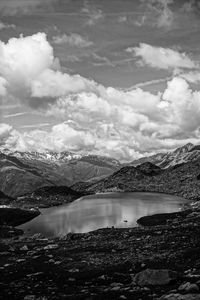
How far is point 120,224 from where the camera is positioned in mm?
111750

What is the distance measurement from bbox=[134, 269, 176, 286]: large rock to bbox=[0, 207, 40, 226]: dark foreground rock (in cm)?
11522

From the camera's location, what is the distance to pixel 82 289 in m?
34.4

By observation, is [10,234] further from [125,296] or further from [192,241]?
[125,296]

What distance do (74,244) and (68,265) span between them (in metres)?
20.7

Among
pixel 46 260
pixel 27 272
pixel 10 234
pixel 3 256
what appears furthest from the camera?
pixel 10 234

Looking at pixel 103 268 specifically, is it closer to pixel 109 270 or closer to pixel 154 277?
pixel 109 270

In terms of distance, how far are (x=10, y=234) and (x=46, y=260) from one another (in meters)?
54.5

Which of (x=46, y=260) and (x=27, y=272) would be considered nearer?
(x=27, y=272)

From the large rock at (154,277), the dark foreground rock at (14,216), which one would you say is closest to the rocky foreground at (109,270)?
the large rock at (154,277)

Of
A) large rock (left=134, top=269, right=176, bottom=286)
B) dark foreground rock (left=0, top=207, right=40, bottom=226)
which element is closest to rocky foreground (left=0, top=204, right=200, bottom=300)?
large rock (left=134, top=269, right=176, bottom=286)

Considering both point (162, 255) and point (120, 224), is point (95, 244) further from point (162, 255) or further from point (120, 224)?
point (120, 224)

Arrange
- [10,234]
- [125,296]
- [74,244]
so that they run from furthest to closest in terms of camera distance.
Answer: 1. [10,234]
2. [74,244]
3. [125,296]

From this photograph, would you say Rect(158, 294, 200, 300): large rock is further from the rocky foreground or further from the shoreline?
the shoreline

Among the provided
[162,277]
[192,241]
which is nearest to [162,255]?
[192,241]
